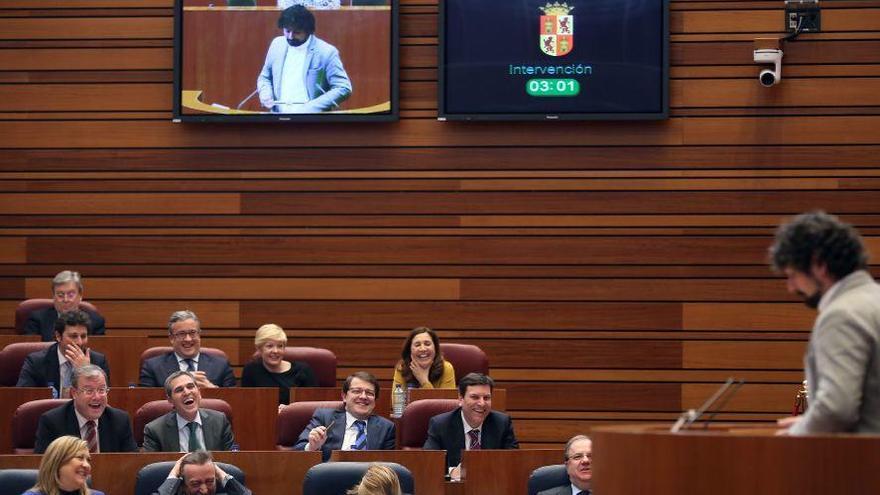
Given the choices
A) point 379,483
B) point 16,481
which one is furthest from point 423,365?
point 16,481

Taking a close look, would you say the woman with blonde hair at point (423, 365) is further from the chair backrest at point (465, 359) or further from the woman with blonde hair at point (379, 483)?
the woman with blonde hair at point (379, 483)

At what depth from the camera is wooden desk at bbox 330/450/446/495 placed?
15.5 feet

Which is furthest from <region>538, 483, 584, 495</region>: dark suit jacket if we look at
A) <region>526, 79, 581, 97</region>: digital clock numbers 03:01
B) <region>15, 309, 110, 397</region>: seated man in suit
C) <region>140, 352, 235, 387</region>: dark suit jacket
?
<region>526, 79, 581, 97</region>: digital clock numbers 03:01

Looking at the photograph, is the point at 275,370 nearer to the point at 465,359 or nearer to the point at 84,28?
the point at 465,359

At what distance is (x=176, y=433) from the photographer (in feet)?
16.9

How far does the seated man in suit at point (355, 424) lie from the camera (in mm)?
5375

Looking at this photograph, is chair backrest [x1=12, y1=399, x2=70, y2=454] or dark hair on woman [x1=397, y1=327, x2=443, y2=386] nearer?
chair backrest [x1=12, y1=399, x2=70, y2=454]

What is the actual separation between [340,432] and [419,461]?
2.42 feet

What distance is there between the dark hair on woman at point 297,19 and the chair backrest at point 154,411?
221 cm

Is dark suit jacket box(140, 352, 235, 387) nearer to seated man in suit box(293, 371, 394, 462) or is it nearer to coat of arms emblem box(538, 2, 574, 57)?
seated man in suit box(293, 371, 394, 462)

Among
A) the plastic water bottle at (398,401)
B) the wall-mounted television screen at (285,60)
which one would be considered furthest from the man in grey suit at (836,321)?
the wall-mounted television screen at (285,60)

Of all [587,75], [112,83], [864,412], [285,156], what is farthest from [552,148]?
[864,412]

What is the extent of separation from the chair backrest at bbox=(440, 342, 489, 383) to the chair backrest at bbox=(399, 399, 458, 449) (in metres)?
0.77

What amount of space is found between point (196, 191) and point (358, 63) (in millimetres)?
1036
